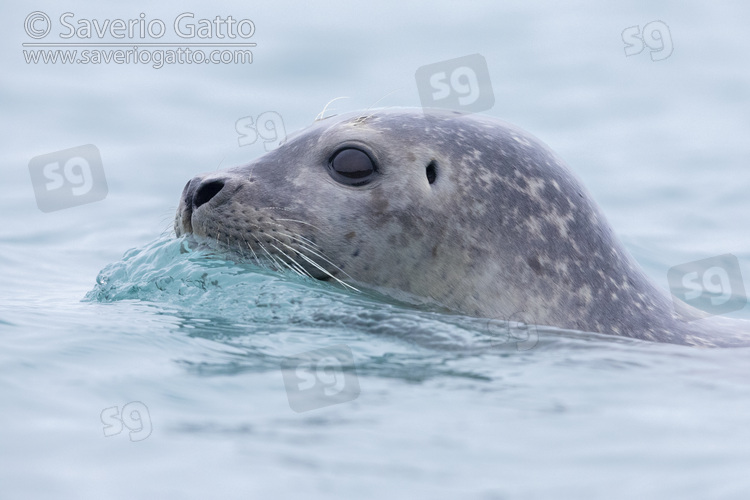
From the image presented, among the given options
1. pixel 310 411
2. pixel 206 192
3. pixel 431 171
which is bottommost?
pixel 310 411

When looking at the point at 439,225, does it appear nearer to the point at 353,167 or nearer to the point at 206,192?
the point at 353,167

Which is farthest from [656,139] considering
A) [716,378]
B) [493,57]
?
[716,378]

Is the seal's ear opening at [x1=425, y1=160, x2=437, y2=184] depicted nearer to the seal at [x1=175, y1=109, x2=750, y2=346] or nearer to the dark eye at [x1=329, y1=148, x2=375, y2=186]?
the seal at [x1=175, y1=109, x2=750, y2=346]

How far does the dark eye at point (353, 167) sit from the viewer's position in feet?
17.3

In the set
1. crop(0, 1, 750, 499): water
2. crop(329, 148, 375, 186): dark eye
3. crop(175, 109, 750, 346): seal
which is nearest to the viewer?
crop(0, 1, 750, 499): water

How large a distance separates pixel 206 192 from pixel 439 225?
1.17m

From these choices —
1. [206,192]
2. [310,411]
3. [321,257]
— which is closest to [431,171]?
[321,257]

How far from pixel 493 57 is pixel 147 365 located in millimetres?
9920

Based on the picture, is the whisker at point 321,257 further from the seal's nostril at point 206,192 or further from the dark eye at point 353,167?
the seal's nostril at point 206,192

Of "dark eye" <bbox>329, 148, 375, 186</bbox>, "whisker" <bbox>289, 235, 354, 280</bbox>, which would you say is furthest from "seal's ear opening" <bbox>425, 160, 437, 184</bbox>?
"whisker" <bbox>289, 235, 354, 280</bbox>

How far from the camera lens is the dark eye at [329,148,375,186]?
5.27 meters

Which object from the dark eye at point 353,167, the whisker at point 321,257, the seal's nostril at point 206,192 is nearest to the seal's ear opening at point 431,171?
the dark eye at point 353,167

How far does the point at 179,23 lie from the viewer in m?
13.0

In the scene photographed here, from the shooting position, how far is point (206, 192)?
17.5 feet
